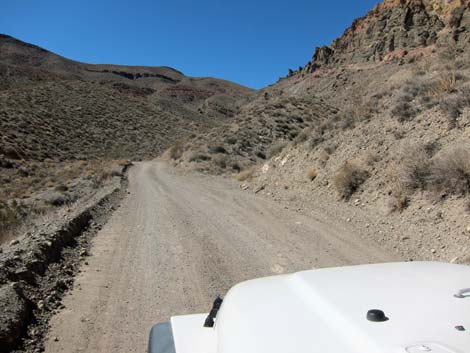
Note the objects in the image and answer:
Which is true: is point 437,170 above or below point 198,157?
below

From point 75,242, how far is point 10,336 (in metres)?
4.68

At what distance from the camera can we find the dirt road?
17.5ft

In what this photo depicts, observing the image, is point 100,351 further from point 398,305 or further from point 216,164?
point 216,164

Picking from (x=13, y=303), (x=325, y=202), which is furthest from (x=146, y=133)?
(x=13, y=303)

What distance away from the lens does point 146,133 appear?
7138 cm

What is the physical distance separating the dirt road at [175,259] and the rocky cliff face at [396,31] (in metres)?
56.1

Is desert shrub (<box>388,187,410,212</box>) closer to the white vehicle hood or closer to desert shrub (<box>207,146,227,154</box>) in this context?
the white vehicle hood

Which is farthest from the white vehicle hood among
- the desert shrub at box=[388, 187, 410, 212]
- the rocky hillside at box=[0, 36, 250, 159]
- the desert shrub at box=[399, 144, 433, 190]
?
the rocky hillside at box=[0, 36, 250, 159]

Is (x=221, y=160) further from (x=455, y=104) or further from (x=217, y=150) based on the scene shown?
(x=455, y=104)

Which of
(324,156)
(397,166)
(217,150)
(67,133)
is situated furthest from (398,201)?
(67,133)

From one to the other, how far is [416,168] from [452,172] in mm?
1094

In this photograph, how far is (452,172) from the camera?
915 cm

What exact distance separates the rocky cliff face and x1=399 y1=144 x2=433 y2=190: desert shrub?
177 ft

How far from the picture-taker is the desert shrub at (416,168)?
10.1m
